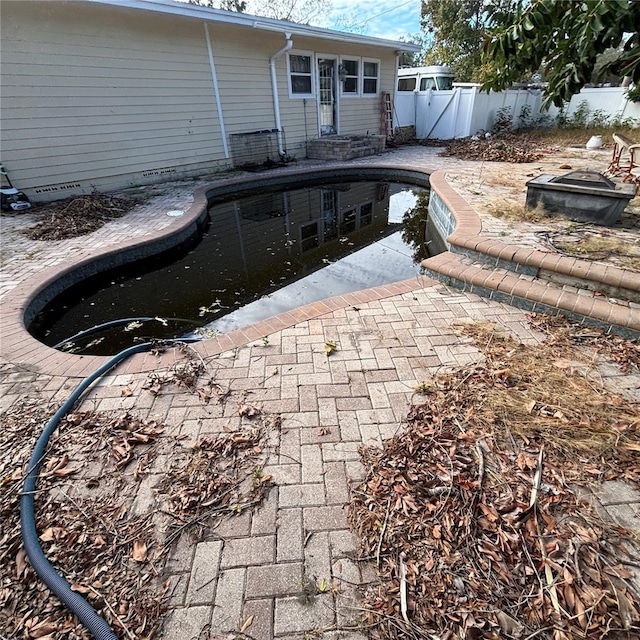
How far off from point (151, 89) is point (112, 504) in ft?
26.5

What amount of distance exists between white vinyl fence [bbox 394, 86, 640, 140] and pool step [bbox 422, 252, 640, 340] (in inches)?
446

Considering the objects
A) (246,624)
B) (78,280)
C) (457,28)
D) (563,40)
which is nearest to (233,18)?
(78,280)

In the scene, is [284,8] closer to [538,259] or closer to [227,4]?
[227,4]

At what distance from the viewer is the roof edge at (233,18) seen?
19.4 feet

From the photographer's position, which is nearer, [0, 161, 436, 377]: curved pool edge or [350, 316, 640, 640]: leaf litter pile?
[350, 316, 640, 640]: leaf litter pile

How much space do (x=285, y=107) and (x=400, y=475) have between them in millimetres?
10075

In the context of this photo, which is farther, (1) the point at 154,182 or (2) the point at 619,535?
(1) the point at 154,182

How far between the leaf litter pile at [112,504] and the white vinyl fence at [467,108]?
1377 centimetres

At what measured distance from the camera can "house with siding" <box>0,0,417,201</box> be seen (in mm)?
5730

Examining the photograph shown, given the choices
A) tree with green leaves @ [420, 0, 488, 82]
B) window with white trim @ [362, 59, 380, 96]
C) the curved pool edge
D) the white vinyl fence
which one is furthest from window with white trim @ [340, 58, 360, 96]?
tree with green leaves @ [420, 0, 488, 82]

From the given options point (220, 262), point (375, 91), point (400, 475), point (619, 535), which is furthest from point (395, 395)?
point (375, 91)

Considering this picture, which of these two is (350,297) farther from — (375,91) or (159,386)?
(375,91)

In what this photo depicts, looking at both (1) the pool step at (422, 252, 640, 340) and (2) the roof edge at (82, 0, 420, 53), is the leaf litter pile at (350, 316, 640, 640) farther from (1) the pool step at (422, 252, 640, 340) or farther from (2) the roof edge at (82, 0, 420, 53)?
(2) the roof edge at (82, 0, 420, 53)

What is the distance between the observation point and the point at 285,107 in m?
9.39
